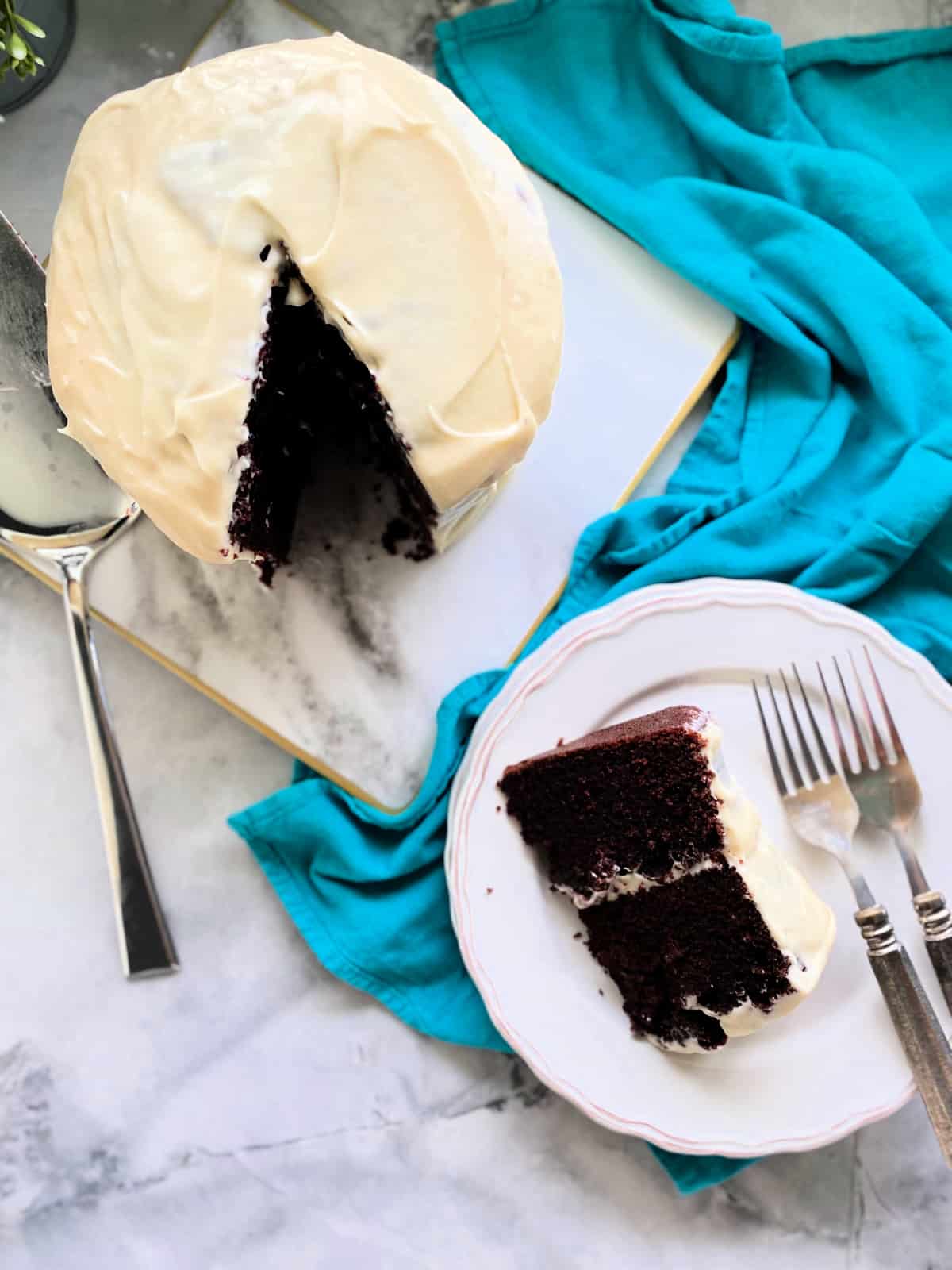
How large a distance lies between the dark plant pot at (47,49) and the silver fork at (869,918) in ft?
6.17

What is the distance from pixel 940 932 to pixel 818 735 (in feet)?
1.43

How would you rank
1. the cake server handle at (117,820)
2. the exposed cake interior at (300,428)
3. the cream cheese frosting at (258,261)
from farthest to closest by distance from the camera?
the cake server handle at (117,820)
the exposed cake interior at (300,428)
the cream cheese frosting at (258,261)

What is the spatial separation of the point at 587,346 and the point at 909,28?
1.03 meters

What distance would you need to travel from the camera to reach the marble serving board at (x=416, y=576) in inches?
85.7

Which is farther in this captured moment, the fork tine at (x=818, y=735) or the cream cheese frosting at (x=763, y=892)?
the fork tine at (x=818, y=735)

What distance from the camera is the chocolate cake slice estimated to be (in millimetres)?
1947

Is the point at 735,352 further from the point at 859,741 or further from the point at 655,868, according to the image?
the point at 655,868

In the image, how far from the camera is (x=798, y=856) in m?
2.15

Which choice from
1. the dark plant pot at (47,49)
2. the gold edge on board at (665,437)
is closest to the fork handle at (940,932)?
the gold edge on board at (665,437)

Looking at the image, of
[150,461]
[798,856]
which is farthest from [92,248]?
[798,856]

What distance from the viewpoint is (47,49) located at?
2133 millimetres

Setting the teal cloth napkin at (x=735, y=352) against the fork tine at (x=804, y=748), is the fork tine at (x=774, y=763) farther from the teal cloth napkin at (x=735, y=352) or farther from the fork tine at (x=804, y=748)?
the teal cloth napkin at (x=735, y=352)

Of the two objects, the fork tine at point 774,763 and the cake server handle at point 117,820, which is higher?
the fork tine at point 774,763

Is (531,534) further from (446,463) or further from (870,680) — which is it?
(870,680)
